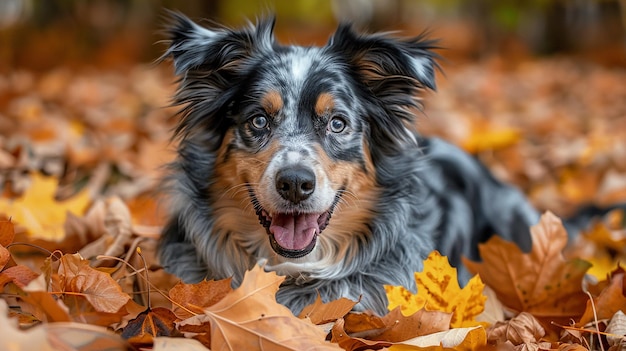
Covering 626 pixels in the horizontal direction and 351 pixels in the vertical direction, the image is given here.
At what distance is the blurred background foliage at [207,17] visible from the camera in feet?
38.8

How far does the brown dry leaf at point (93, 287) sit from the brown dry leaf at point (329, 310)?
64 cm

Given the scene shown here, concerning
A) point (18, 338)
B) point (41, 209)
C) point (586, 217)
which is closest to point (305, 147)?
point (18, 338)

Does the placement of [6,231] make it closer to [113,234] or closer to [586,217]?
[113,234]

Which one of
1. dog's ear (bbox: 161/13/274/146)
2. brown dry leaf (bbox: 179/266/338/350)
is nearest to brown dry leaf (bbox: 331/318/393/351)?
brown dry leaf (bbox: 179/266/338/350)

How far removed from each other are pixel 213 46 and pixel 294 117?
0.49 m

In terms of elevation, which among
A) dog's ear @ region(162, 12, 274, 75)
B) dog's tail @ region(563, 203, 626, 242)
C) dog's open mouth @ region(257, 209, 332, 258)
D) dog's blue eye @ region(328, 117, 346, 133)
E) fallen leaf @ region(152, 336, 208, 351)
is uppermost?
dog's ear @ region(162, 12, 274, 75)

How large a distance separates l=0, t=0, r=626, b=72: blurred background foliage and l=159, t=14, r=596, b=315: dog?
7175 mm

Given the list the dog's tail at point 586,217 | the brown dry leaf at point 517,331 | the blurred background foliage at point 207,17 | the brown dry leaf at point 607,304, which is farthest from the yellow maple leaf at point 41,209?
the blurred background foliage at point 207,17

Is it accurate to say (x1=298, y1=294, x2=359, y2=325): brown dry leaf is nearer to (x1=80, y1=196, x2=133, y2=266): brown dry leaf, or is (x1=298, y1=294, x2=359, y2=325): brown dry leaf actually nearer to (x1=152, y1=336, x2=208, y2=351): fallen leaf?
(x1=152, y1=336, x2=208, y2=351): fallen leaf

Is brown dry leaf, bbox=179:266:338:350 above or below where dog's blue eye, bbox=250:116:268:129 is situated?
below

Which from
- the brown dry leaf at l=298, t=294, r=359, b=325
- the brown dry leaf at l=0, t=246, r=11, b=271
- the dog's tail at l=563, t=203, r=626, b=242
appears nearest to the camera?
the brown dry leaf at l=0, t=246, r=11, b=271

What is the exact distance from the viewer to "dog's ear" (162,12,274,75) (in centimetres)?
308

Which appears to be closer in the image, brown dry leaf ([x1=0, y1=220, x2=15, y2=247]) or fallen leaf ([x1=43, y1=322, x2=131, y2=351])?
fallen leaf ([x1=43, y1=322, x2=131, y2=351])

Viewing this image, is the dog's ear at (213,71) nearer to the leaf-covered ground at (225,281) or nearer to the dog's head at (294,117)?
the dog's head at (294,117)
